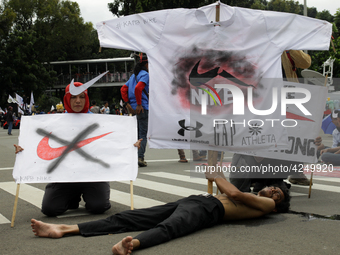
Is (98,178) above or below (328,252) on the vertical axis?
above

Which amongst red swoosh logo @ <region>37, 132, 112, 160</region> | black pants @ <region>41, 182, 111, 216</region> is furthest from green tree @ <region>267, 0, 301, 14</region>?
black pants @ <region>41, 182, 111, 216</region>

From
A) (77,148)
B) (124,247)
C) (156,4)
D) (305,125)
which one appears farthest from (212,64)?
(156,4)

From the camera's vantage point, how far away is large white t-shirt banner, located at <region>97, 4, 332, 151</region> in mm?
5098

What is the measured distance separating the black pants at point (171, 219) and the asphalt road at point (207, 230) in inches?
2.9

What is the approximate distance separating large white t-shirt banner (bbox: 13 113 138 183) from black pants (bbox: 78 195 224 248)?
0.88 m

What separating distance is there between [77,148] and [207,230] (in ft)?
6.24

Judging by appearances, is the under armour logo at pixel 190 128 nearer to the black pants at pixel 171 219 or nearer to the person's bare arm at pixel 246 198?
the person's bare arm at pixel 246 198

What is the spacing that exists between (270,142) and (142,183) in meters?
2.82

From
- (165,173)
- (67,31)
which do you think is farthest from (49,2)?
(165,173)

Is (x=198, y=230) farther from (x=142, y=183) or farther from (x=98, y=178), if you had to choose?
(x=142, y=183)

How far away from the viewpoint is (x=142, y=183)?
23.8 ft

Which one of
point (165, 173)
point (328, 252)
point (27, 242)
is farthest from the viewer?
point (165, 173)

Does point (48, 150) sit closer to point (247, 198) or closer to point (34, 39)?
point (247, 198)

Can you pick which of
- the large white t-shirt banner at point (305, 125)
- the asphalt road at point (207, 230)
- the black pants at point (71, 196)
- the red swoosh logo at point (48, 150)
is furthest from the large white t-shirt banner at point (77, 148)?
the large white t-shirt banner at point (305, 125)
